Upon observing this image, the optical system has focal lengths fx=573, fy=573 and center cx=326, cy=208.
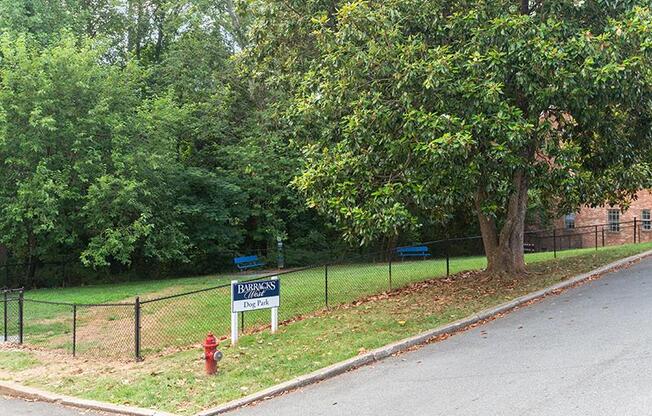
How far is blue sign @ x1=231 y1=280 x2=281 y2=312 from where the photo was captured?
32.1 ft

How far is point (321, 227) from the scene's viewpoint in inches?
1192

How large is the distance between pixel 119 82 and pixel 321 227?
1245cm

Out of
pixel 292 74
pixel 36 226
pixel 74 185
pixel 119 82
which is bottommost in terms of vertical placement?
pixel 36 226

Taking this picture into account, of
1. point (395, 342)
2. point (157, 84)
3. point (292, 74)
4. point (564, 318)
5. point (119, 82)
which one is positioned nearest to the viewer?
point (395, 342)

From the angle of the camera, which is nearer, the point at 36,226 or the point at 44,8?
the point at 36,226

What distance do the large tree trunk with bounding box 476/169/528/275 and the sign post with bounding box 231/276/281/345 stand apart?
597 cm

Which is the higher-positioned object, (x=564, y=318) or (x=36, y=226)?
(x=36, y=226)

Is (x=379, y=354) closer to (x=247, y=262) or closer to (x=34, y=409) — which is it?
(x=34, y=409)

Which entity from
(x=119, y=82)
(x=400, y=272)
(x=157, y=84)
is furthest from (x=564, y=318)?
(x=157, y=84)

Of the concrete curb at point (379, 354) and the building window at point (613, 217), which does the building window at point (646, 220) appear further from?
the concrete curb at point (379, 354)

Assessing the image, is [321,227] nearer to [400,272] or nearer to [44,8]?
[400,272]

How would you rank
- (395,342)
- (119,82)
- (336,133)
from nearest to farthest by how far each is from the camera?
(395,342) → (336,133) → (119,82)

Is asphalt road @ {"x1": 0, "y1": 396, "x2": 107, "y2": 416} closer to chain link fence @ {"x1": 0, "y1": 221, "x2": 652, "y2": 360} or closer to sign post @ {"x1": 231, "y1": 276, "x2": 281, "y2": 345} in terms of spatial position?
chain link fence @ {"x1": 0, "y1": 221, "x2": 652, "y2": 360}

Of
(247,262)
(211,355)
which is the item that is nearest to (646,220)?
(247,262)
